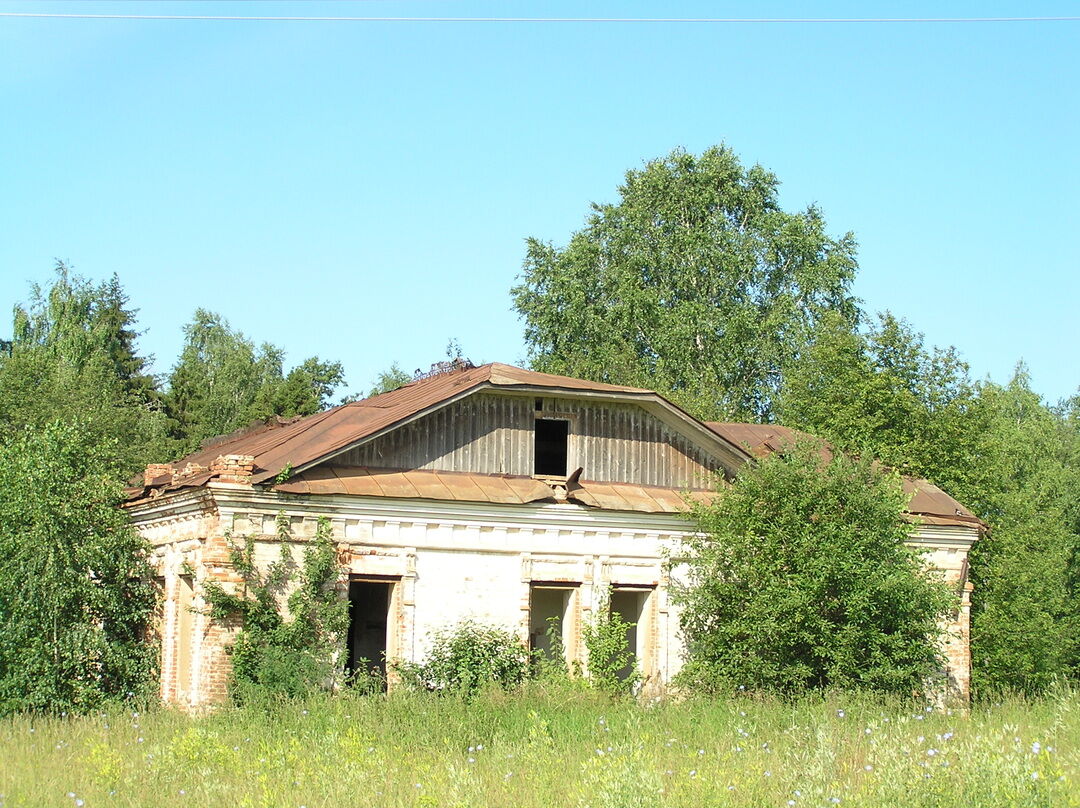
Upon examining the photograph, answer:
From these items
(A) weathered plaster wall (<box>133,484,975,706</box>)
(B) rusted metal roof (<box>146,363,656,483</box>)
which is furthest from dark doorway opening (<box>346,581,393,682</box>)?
(A) weathered plaster wall (<box>133,484,975,706</box>)

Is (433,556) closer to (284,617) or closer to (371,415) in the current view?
(284,617)

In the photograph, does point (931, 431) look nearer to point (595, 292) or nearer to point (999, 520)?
point (999, 520)

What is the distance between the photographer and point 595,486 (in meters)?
19.6

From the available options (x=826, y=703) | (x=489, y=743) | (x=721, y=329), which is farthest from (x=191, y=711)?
(x=721, y=329)

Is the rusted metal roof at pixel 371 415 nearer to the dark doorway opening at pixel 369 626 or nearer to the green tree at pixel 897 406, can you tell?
the dark doorway opening at pixel 369 626

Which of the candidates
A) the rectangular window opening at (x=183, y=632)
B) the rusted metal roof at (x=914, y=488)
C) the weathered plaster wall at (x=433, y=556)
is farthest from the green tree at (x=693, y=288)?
the rectangular window opening at (x=183, y=632)

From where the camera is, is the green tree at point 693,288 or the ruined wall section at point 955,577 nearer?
the ruined wall section at point 955,577

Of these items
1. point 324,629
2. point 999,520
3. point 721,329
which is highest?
point 721,329

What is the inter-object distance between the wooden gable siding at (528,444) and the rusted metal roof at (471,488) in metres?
0.13

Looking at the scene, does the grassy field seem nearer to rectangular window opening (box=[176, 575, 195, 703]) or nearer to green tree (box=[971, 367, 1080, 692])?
rectangular window opening (box=[176, 575, 195, 703])

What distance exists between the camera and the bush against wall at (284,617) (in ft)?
53.8

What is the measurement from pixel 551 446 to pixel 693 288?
20.6 m

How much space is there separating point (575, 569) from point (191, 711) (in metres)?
5.82

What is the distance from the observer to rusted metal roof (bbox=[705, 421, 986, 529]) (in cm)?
2108
